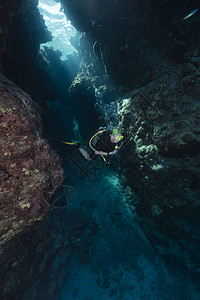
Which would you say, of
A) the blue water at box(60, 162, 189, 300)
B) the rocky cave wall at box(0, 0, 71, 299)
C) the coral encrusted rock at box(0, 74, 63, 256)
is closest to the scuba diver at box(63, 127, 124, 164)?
the rocky cave wall at box(0, 0, 71, 299)

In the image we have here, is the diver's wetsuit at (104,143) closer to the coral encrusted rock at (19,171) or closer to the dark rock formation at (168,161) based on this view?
the coral encrusted rock at (19,171)

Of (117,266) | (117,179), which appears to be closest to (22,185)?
(117,266)

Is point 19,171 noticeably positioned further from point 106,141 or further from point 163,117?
point 163,117

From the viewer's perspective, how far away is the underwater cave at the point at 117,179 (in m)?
2.66

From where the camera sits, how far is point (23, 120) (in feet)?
8.20

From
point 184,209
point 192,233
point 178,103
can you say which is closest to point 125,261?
point 192,233

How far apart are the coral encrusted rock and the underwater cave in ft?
0.06

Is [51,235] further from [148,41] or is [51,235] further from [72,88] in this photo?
[72,88]

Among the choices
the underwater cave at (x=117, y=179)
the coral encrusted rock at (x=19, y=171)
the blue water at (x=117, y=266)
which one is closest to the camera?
the coral encrusted rock at (x=19, y=171)

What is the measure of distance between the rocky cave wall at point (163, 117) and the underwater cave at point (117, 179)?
34 millimetres

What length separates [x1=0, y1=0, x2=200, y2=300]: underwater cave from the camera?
105 inches

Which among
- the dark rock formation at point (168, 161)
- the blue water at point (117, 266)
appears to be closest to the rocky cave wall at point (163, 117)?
the dark rock formation at point (168, 161)

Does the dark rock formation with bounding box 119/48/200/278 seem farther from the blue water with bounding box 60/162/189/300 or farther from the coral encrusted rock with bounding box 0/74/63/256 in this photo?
the coral encrusted rock with bounding box 0/74/63/256

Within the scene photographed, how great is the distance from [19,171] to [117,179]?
605cm
